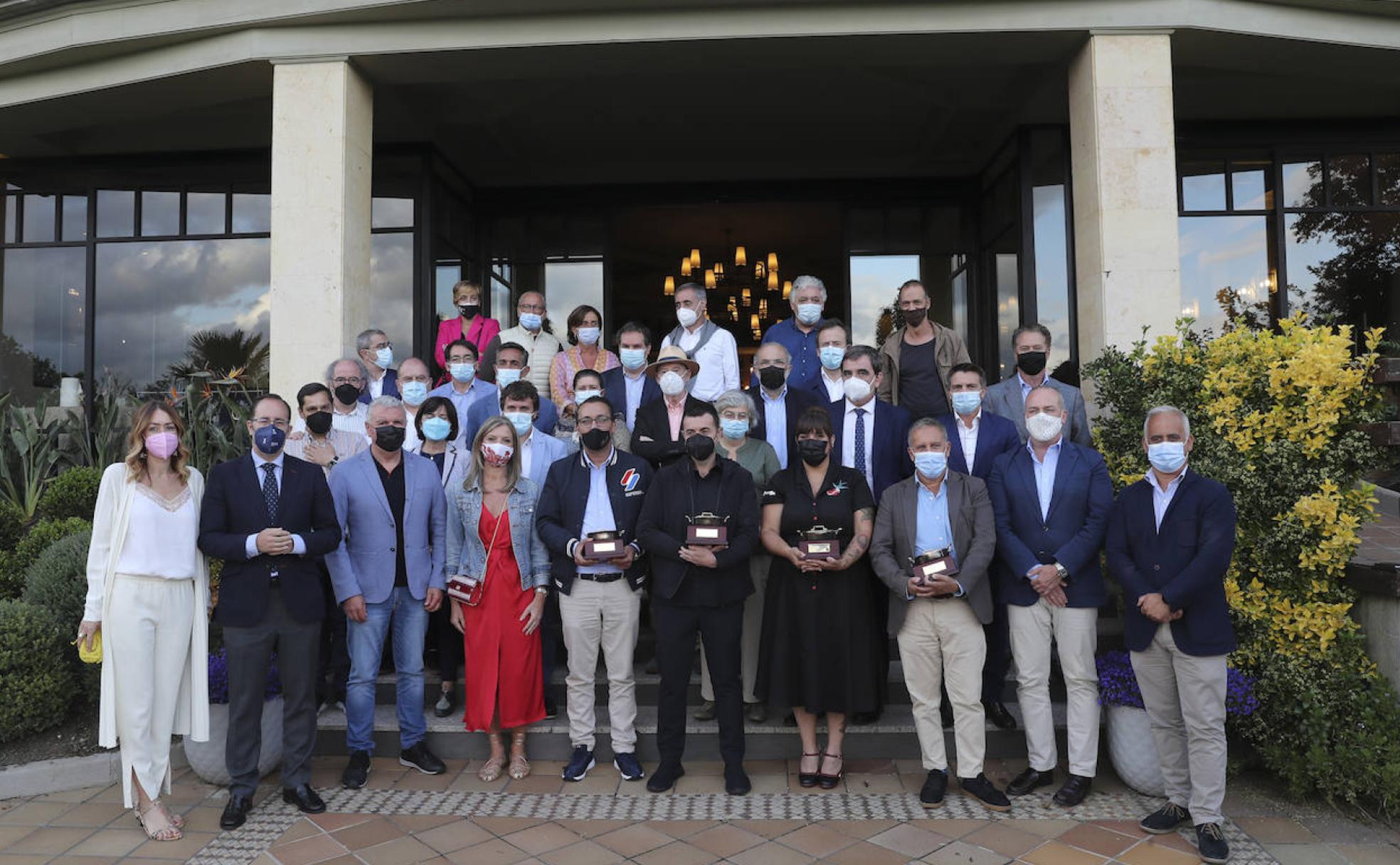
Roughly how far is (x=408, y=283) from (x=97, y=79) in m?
3.24

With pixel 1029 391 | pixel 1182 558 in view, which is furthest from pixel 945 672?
pixel 1029 391

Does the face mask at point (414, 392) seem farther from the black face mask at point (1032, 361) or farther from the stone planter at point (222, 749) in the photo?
the black face mask at point (1032, 361)

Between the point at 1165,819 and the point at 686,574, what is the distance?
8.19ft

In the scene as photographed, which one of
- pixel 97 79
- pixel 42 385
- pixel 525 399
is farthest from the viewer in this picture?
pixel 42 385

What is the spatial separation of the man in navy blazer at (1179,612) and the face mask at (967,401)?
0.94 metres

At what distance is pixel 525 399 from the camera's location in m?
5.32

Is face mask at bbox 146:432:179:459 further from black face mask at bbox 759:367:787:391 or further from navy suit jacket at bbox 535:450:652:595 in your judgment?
black face mask at bbox 759:367:787:391

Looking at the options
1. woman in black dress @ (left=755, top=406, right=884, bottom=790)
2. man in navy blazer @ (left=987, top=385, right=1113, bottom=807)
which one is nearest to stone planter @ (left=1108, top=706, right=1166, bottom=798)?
man in navy blazer @ (left=987, top=385, right=1113, bottom=807)

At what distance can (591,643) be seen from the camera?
485 cm

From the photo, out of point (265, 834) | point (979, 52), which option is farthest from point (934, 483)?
point (979, 52)

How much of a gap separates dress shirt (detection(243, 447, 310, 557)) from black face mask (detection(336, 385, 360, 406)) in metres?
1.30

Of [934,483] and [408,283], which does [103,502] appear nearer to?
[934,483]

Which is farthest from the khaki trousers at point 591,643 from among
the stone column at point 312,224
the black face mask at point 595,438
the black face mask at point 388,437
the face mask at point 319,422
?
the stone column at point 312,224

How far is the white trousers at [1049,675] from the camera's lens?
176 inches
